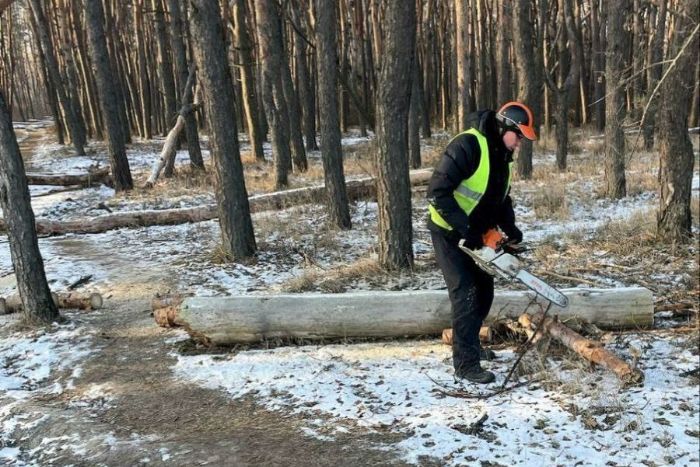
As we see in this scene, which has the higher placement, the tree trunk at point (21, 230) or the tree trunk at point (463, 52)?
the tree trunk at point (463, 52)

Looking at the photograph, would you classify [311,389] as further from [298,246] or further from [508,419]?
[298,246]

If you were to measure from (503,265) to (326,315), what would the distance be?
1.87 m

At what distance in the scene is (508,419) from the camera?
150 inches

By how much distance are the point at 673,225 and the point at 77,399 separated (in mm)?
7180

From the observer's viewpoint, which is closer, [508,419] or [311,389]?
[508,419]

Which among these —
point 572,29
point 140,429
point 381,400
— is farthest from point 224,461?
point 572,29

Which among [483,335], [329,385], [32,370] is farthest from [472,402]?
[32,370]

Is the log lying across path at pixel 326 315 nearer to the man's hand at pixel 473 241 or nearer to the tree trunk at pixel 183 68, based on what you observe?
the man's hand at pixel 473 241

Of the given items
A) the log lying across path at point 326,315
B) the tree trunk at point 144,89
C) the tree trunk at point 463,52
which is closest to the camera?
the log lying across path at point 326,315

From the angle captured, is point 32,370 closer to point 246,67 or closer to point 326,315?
point 326,315

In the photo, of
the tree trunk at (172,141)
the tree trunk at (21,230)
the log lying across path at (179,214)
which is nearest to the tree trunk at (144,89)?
the tree trunk at (172,141)

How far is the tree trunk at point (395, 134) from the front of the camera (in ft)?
20.8

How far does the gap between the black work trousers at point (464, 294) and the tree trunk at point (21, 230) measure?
426cm

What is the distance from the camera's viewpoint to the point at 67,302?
6.46 m
